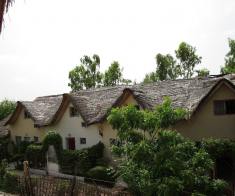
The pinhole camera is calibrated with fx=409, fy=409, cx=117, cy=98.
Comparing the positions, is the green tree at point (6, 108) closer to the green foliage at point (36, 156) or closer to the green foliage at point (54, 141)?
the green foliage at point (36, 156)

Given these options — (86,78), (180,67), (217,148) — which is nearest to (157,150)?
(217,148)

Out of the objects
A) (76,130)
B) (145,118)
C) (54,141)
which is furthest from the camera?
(76,130)

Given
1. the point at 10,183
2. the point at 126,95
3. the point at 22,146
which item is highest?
the point at 126,95

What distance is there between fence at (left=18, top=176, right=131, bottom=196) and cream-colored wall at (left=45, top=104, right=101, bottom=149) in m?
10.2

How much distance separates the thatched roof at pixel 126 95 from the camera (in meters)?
24.4

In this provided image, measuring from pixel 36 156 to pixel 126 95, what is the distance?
937 cm

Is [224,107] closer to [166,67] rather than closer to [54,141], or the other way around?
[54,141]

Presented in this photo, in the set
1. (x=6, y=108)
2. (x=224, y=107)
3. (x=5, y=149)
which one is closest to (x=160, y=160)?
(x=224, y=107)

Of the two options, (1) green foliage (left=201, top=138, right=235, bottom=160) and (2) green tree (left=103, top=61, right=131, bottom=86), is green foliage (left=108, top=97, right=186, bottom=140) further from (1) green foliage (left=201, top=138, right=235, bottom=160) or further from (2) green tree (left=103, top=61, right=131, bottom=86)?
(2) green tree (left=103, top=61, right=131, bottom=86)

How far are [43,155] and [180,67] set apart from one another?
26.7 metres

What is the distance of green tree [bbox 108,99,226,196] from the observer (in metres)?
12.1

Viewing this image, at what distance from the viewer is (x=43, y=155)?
3038 cm

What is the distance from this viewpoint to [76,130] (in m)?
30.8

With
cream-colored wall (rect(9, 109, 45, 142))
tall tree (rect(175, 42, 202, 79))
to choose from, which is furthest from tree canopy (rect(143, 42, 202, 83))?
cream-colored wall (rect(9, 109, 45, 142))
